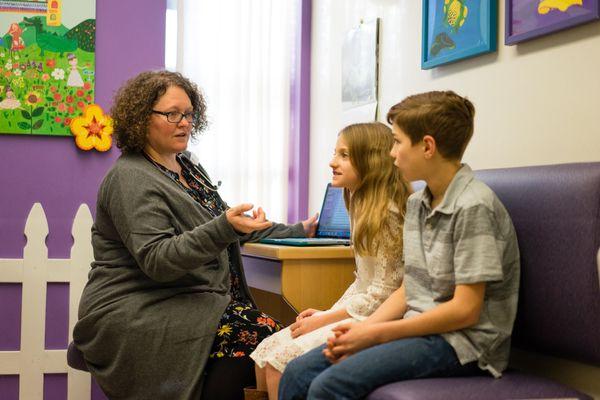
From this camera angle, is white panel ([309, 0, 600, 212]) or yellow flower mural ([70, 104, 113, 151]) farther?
yellow flower mural ([70, 104, 113, 151])

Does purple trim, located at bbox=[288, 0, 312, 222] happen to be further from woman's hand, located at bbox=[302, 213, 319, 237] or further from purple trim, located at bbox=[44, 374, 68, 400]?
purple trim, located at bbox=[44, 374, 68, 400]

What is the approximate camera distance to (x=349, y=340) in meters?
1.71

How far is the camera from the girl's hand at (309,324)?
2.06 metres

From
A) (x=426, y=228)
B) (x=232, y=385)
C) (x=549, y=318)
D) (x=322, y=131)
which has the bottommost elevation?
(x=232, y=385)

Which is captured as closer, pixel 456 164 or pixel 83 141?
pixel 456 164

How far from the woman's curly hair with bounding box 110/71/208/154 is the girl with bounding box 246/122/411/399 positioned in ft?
2.11

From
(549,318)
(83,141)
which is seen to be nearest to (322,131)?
(83,141)

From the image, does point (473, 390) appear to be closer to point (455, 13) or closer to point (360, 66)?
point (455, 13)

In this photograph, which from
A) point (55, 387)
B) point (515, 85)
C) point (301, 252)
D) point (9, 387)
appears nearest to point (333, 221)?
point (301, 252)

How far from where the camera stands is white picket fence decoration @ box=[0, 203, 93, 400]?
332 cm

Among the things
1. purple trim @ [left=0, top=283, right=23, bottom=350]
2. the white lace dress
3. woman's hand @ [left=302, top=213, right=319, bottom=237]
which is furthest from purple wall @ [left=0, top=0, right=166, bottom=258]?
the white lace dress

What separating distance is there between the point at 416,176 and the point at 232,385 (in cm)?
87

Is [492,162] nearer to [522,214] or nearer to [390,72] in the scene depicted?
[522,214]

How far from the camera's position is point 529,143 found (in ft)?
6.91
